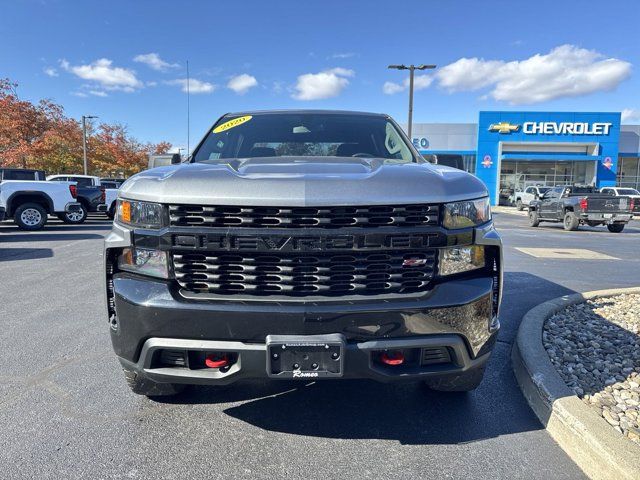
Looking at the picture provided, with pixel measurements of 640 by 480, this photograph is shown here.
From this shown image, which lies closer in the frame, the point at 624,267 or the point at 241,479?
the point at 241,479

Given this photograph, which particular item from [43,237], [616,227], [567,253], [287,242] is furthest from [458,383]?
[616,227]

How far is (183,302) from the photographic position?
7.20 ft

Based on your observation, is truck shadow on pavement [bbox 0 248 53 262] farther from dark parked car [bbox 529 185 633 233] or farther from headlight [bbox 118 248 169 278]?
dark parked car [bbox 529 185 633 233]

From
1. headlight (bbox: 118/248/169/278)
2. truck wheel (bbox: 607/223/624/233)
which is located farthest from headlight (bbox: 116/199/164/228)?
truck wheel (bbox: 607/223/624/233)

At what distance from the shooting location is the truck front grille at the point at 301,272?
2.21 m

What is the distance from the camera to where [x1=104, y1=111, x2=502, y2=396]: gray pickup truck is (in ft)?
7.10

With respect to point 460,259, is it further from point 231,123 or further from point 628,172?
point 628,172

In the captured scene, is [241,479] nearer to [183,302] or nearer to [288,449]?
[288,449]

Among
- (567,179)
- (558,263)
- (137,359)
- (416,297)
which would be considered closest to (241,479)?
(137,359)

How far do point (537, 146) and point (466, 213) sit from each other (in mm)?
38800

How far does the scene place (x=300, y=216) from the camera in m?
2.18

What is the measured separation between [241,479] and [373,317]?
100cm

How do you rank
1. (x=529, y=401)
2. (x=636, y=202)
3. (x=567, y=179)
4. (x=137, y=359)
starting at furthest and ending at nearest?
(x=567, y=179)
(x=636, y=202)
(x=529, y=401)
(x=137, y=359)

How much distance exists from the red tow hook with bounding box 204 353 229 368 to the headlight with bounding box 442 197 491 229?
4.21 feet
